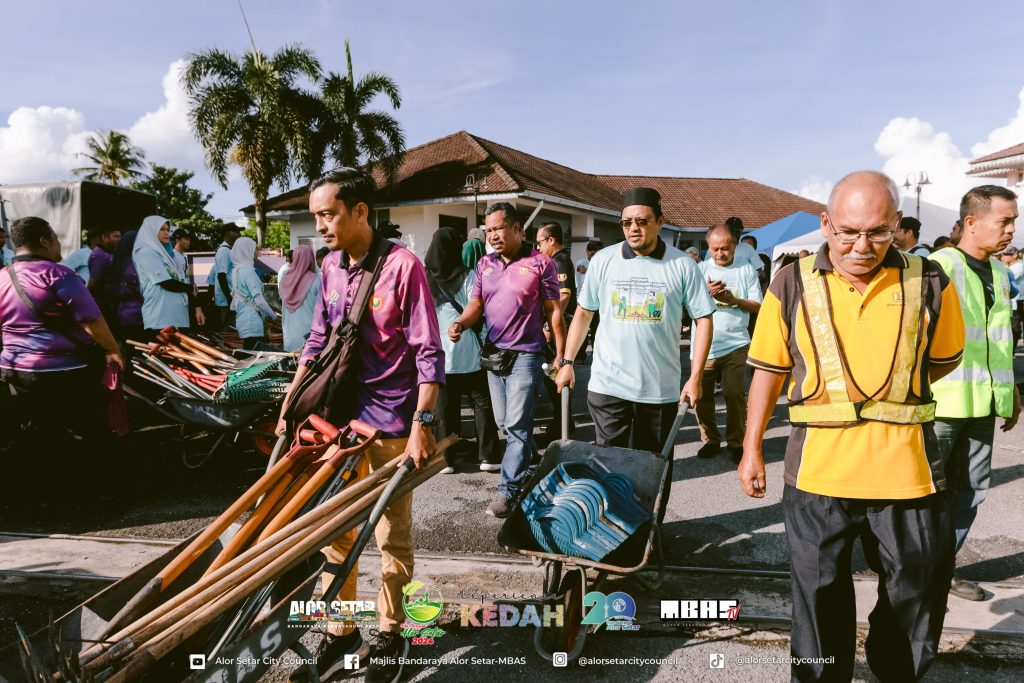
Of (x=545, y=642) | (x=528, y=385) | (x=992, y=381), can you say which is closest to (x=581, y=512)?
(x=545, y=642)

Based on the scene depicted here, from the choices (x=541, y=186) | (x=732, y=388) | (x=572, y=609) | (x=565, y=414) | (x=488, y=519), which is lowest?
(x=488, y=519)

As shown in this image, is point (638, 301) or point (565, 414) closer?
point (565, 414)

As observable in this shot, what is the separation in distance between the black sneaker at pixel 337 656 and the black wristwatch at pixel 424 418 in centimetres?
102

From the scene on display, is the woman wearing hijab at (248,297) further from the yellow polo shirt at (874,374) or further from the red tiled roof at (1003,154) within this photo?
the red tiled roof at (1003,154)

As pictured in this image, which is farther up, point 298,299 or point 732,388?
point 298,299

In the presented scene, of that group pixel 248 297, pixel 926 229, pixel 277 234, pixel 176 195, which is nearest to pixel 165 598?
pixel 248 297

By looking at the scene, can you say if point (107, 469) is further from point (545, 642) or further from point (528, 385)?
point (545, 642)

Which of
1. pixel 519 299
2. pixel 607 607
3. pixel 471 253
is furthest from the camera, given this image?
pixel 471 253

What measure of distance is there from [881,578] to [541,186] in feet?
66.2

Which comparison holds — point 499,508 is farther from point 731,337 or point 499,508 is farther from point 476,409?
point 731,337

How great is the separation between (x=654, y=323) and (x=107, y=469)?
4.38m

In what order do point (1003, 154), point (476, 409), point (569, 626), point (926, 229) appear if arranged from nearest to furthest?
point (569, 626), point (476, 409), point (926, 229), point (1003, 154)

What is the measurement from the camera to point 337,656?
2.57 metres

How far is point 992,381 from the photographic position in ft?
9.64
